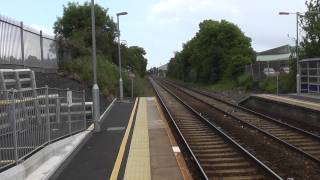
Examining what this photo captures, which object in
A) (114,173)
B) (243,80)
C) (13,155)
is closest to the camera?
(13,155)

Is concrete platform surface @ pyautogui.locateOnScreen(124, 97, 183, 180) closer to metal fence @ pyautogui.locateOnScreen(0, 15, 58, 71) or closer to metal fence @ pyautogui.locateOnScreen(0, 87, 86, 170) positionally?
metal fence @ pyautogui.locateOnScreen(0, 87, 86, 170)

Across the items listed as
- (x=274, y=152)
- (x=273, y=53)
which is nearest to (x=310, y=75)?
(x=274, y=152)

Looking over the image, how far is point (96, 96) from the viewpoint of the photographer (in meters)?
21.8

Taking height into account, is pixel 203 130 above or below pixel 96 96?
below

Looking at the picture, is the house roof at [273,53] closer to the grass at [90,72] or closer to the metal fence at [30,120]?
the grass at [90,72]

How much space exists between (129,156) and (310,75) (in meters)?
24.2

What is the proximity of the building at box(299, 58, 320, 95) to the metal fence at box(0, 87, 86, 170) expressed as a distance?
20994 mm

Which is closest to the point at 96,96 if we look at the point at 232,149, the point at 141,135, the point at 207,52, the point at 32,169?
the point at 141,135

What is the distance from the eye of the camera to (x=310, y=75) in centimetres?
3694

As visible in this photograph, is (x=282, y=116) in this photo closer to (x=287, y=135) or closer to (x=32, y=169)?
(x=287, y=135)

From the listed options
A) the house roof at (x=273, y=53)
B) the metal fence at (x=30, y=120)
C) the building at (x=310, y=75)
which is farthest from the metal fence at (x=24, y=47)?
the house roof at (x=273, y=53)

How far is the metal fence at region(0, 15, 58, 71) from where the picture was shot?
70.5 ft

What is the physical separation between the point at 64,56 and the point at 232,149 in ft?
80.8

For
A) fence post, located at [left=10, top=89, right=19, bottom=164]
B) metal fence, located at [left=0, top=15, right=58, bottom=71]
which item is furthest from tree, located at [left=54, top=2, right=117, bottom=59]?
fence post, located at [left=10, top=89, right=19, bottom=164]
